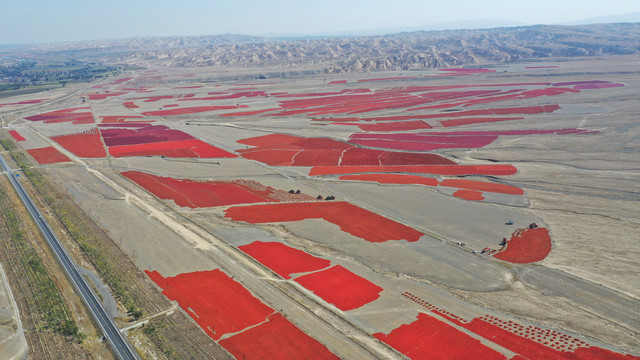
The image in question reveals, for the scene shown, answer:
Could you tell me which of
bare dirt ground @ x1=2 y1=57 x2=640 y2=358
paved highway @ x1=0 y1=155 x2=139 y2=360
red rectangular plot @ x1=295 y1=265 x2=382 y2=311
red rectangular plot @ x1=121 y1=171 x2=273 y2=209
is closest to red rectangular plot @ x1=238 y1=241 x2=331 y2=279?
bare dirt ground @ x1=2 y1=57 x2=640 y2=358

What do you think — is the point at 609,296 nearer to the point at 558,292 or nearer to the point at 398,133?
the point at 558,292

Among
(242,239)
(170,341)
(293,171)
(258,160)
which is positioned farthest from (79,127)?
(170,341)

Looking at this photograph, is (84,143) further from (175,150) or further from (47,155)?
(175,150)

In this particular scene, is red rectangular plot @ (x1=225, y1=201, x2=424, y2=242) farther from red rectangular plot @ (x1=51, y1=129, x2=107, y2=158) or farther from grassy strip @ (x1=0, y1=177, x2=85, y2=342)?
red rectangular plot @ (x1=51, y1=129, x2=107, y2=158)

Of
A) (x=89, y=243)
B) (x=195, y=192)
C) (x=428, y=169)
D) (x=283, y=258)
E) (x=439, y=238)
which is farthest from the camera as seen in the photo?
(x=428, y=169)

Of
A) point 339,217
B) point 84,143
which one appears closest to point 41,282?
point 339,217
